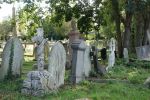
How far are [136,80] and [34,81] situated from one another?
471cm

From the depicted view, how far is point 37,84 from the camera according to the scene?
10.5m

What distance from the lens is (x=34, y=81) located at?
10.5 metres

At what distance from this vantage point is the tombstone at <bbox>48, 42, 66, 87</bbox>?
38.6 ft

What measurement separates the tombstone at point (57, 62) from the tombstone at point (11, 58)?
157cm

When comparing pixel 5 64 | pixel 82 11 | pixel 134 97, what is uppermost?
pixel 82 11

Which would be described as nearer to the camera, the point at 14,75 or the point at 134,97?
the point at 134,97

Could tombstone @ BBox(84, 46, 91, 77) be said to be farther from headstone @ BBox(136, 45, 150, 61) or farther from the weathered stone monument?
headstone @ BBox(136, 45, 150, 61)

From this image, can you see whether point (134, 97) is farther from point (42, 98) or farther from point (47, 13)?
point (47, 13)

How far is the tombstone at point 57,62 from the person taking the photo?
11.8m

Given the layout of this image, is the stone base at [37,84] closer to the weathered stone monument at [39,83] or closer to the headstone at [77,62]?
the weathered stone monument at [39,83]

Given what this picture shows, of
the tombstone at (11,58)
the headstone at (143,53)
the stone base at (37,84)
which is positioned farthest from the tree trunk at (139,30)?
the stone base at (37,84)

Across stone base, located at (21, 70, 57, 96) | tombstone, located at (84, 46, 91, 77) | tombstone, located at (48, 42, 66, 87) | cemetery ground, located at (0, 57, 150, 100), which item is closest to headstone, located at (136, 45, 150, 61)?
tombstone, located at (84, 46, 91, 77)

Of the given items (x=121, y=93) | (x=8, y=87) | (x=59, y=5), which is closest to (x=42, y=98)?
(x=8, y=87)

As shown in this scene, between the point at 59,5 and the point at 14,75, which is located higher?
the point at 59,5
